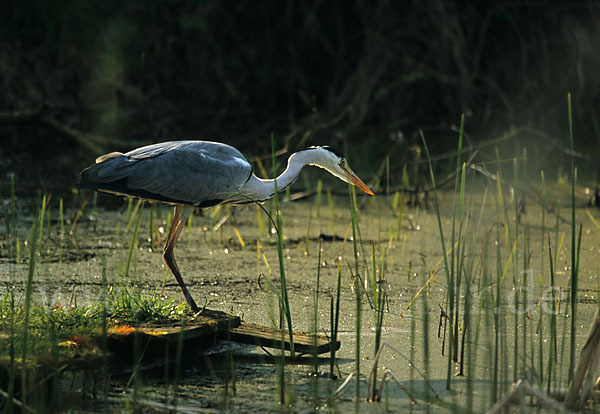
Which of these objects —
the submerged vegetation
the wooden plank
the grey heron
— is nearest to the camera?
the submerged vegetation

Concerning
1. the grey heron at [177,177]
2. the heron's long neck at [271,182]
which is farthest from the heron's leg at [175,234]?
the heron's long neck at [271,182]

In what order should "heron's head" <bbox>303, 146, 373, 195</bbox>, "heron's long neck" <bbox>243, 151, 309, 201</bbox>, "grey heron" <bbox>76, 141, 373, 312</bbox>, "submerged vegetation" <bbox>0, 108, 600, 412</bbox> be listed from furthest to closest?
"heron's head" <bbox>303, 146, 373, 195</bbox>, "heron's long neck" <bbox>243, 151, 309, 201</bbox>, "grey heron" <bbox>76, 141, 373, 312</bbox>, "submerged vegetation" <bbox>0, 108, 600, 412</bbox>

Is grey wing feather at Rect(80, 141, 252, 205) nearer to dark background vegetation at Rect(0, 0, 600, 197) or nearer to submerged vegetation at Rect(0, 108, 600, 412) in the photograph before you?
submerged vegetation at Rect(0, 108, 600, 412)

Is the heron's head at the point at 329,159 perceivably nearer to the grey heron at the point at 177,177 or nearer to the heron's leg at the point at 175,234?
the grey heron at the point at 177,177

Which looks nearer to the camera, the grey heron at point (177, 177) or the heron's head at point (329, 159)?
the grey heron at point (177, 177)

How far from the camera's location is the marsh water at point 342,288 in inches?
99.0

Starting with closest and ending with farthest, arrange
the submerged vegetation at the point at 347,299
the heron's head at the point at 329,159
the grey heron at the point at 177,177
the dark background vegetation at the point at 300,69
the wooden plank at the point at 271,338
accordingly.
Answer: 1. the submerged vegetation at the point at 347,299
2. the wooden plank at the point at 271,338
3. the grey heron at the point at 177,177
4. the heron's head at the point at 329,159
5. the dark background vegetation at the point at 300,69

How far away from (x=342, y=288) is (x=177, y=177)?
2.73ft

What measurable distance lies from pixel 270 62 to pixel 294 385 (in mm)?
6581

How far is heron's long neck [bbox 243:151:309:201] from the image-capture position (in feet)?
12.7

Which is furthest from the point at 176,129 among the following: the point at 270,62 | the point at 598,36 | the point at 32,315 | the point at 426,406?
the point at 426,406

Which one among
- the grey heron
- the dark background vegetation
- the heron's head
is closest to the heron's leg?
the grey heron

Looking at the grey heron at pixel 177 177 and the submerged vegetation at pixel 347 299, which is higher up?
the grey heron at pixel 177 177

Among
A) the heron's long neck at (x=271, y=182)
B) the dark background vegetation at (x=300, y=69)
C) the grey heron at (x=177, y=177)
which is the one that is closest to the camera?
the grey heron at (x=177, y=177)
